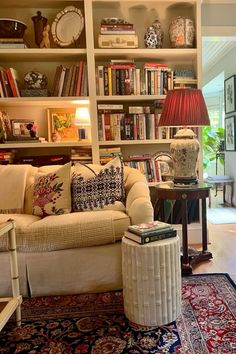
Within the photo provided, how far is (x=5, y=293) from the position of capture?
6.42 ft

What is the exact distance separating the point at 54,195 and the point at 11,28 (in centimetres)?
156

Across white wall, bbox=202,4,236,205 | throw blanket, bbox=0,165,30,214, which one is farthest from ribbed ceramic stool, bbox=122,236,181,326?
white wall, bbox=202,4,236,205

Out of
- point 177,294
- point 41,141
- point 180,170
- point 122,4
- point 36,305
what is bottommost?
point 36,305

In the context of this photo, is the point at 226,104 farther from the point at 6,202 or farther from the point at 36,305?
the point at 36,305

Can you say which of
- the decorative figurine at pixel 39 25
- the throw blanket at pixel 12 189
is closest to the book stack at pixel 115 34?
the decorative figurine at pixel 39 25

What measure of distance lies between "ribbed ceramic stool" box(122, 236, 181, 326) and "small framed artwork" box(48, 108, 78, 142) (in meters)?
1.67

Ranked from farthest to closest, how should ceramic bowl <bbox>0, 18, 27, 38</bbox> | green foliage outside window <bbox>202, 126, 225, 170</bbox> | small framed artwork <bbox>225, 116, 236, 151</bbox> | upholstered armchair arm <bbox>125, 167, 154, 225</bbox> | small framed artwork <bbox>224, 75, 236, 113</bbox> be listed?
1. green foliage outside window <bbox>202, 126, 225, 170</bbox>
2. small framed artwork <bbox>225, 116, 236, 151</bbox>
3. small framed artwork <bbox>224, 75, 236, 113</bbox>
4. ceramic bowl <bbox>0, 18, 27, 38</bbox>
5. upholstered armchair arm <bbox>125, 167, 154, 225</bbox>

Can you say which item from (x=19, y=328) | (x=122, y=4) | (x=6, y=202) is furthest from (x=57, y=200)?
(x=122, y=4)

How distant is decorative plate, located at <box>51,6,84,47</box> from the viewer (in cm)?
281

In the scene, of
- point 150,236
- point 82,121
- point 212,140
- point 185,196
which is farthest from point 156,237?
point 212,140

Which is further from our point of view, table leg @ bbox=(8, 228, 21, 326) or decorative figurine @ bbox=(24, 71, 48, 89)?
decorative figurine @ bbox=(24, 71, 48, 89)

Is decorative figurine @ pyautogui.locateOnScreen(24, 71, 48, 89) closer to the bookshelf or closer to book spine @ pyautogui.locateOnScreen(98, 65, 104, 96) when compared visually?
the bookshelf

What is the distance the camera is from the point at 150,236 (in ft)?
5.39

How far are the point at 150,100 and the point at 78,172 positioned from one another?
3.75 ft
